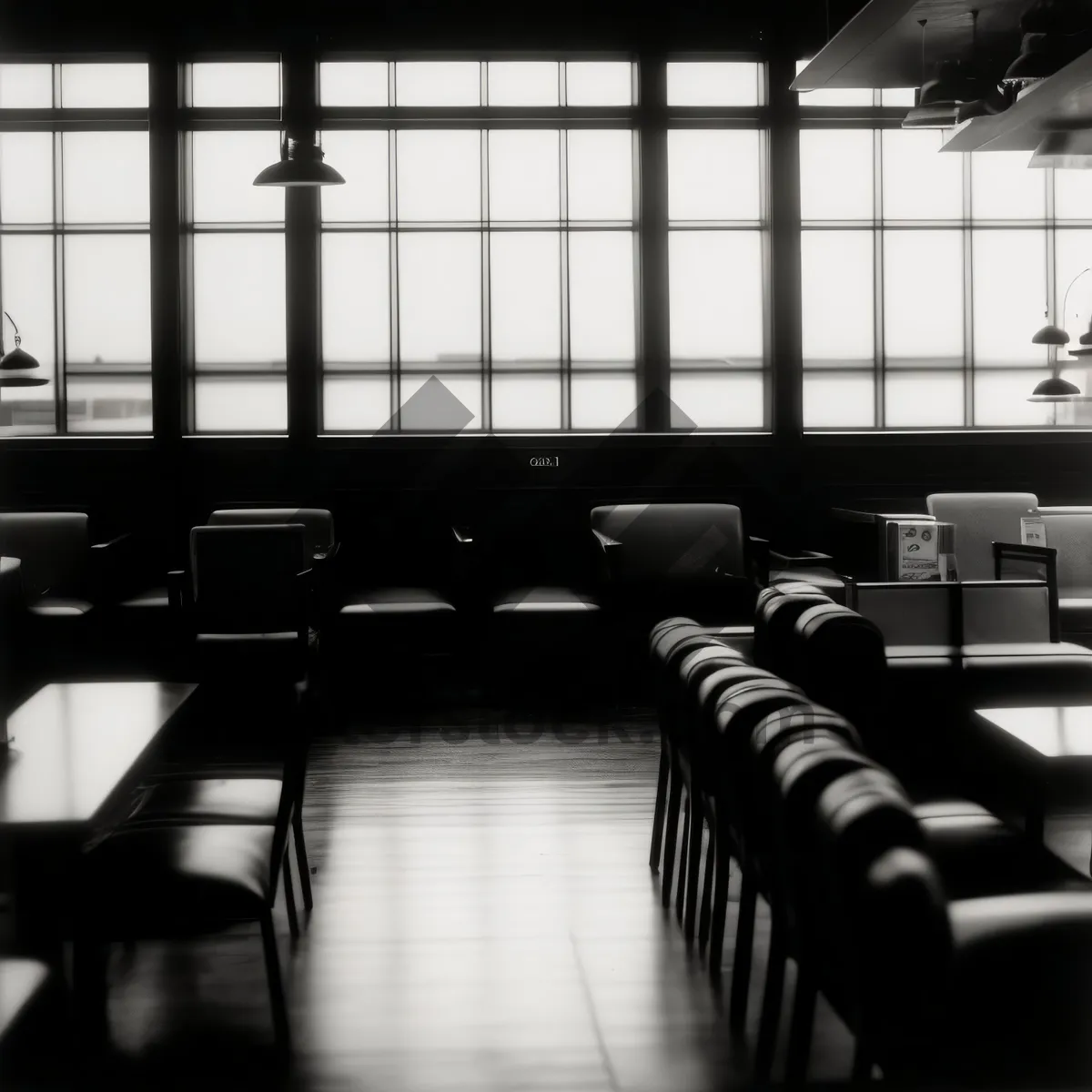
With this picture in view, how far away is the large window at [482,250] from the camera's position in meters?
7.12

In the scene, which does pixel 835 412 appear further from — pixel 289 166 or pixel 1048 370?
pixel 289 166

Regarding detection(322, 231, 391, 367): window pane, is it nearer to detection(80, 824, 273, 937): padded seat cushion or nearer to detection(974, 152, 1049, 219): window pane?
detection(974, 152, 1049, 219): window pane

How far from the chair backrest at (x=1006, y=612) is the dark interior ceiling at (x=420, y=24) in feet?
12.7

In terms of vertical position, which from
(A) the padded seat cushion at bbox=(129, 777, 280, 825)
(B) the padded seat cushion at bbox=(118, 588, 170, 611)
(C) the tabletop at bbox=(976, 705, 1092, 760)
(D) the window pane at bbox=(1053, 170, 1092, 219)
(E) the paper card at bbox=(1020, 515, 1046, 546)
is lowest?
(A) the padded seat cushion at bbox=(129, 777, 280, 825)

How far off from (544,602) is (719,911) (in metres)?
3.28

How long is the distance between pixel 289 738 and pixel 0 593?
0.75m

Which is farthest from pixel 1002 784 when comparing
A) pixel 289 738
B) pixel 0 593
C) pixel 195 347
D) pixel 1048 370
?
pixel 195 347

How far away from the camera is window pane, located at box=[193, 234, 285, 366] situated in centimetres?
708

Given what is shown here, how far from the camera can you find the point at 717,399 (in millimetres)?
7246

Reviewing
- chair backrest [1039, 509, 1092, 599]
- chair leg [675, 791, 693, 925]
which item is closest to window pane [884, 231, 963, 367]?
chair backrest [1039, 509, 1092, 599]

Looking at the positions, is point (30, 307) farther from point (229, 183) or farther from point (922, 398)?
point (922, 398)

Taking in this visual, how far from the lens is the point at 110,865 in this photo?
234 centimetres

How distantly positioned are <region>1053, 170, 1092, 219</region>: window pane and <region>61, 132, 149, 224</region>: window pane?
5.89 metres

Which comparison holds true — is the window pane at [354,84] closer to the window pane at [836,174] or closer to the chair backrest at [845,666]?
the window pane at [836,174]
